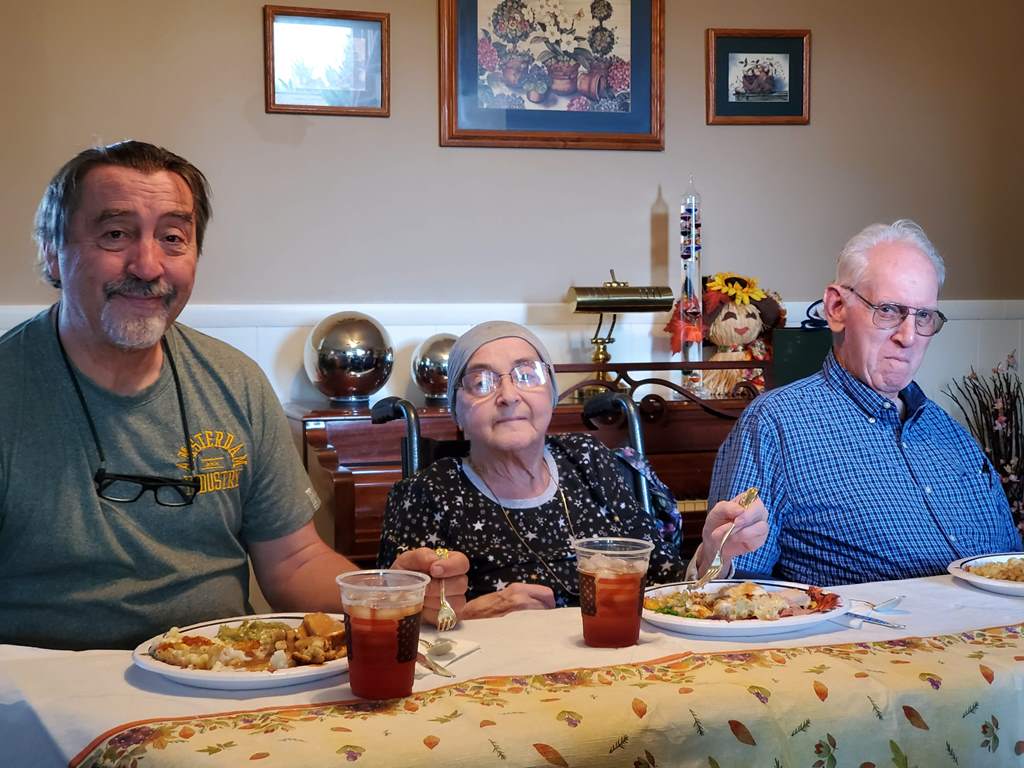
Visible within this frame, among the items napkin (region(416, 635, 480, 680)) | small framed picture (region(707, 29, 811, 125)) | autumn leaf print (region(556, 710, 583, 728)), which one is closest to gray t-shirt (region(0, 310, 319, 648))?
napkin (region(416, 635, 480, 680))

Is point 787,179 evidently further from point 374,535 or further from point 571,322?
point 374,535

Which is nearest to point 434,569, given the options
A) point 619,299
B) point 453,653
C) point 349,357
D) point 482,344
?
point 453,653

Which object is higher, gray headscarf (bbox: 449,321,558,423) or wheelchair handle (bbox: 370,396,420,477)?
gray headscarf (bbox: 449,321,558,423)

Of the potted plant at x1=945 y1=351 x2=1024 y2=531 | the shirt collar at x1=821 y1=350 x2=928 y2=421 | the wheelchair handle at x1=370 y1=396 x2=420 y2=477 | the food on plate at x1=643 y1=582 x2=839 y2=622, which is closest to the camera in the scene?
the food on plate at x1=643 y1=582 x2=839 y2=622

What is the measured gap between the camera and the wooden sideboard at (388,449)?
2.88m

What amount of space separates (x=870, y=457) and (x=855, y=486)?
8 centimetres

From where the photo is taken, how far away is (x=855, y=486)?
2254 mm

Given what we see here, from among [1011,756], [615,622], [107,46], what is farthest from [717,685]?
[107,46]

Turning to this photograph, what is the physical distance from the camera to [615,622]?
1412 mm

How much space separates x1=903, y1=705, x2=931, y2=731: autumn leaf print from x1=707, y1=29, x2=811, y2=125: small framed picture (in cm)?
295

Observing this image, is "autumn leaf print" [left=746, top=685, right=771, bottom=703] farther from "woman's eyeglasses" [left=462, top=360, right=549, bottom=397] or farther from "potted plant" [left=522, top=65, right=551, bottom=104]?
"potted plant" [left=522, top=65, right=551, bottom=104]

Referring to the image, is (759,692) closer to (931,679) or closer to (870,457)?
(931,679)

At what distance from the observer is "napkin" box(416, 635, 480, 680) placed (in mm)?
1327

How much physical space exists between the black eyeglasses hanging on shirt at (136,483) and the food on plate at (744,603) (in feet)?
2.44
